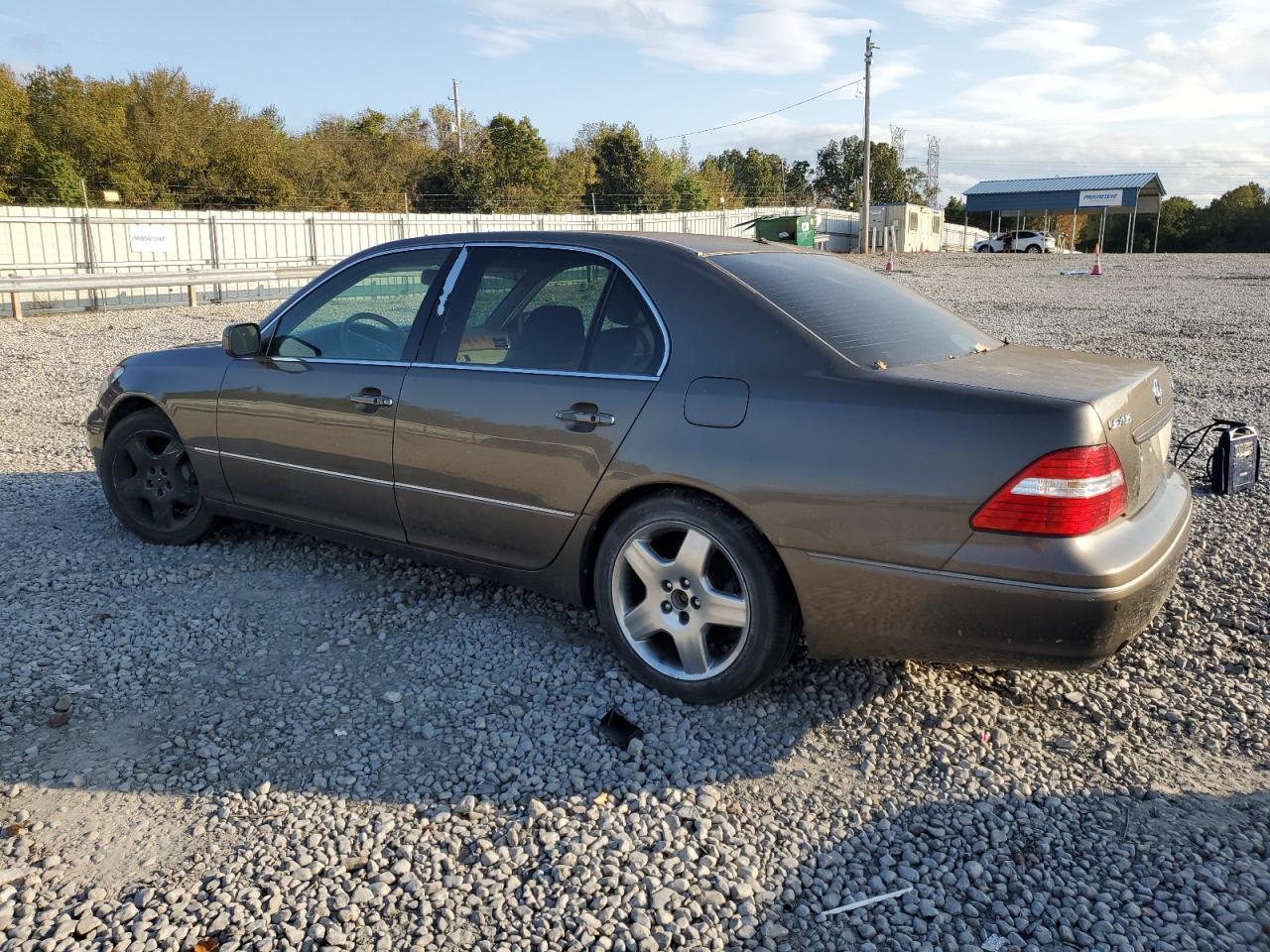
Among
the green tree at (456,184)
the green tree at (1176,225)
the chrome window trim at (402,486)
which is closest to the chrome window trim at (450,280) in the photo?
the chrome window trim at (402,486)

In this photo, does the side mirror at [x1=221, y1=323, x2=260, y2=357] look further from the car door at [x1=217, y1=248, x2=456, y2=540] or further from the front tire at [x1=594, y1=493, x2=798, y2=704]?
the front tire at [x1=594, y1=493, x2=798, y2=704]

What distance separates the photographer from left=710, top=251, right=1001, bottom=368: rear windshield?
337 cm

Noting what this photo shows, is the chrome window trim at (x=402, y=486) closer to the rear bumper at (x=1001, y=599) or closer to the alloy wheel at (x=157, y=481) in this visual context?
the alloy wheel at (x=157, y=481)

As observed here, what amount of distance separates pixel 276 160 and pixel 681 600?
148 feet

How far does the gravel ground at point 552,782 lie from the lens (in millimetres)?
2477

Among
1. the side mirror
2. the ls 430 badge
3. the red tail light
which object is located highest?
the side mirror

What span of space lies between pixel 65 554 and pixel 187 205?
1566 inches

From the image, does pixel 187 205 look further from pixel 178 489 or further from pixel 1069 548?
pixel 1069 548

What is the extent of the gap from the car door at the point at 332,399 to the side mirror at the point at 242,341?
0.19 ft

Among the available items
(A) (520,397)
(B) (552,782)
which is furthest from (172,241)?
(B) (552,782)

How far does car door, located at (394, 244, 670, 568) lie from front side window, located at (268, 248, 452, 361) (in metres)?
0.20

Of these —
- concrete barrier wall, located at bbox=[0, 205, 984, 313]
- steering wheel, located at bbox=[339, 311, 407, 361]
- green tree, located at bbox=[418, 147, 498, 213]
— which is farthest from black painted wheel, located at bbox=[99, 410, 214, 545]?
green tree, located at bbox=[418, 147, 498, 213]

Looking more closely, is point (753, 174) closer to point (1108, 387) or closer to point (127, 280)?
point (127, 280)

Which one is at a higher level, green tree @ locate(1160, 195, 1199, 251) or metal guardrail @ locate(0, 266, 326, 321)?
green tree @ locate(1160, 195, 1199, 251)
